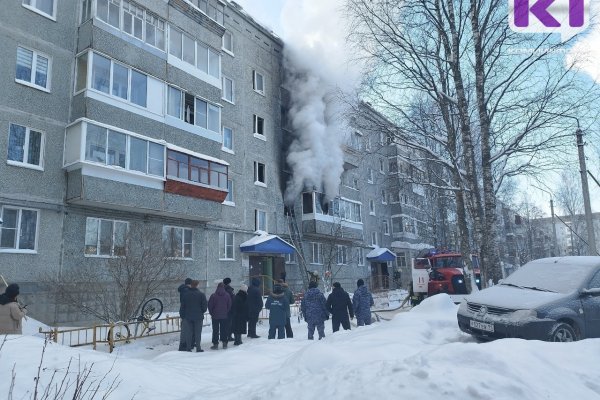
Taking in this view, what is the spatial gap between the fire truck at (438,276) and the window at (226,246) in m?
8.85

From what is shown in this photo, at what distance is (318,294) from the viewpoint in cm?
1031

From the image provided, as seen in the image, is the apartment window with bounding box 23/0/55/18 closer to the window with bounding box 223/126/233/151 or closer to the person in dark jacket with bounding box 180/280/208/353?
the window with bounding box 223/126/233/151

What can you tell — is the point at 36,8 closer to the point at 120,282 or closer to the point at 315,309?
the point at 120,282

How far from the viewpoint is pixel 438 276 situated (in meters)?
20.0

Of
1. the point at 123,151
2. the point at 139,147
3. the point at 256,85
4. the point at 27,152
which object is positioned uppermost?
the point at 256,85

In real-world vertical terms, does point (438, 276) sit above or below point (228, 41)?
below

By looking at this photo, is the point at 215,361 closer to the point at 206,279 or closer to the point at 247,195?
the point at 206,279

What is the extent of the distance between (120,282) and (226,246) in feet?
29.3

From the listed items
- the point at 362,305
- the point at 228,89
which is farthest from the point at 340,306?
the point at 228,89

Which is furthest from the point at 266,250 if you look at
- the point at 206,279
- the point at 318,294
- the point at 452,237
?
the point at 452,237

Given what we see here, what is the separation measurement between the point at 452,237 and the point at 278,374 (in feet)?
117

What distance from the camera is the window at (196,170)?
17219 millimetres

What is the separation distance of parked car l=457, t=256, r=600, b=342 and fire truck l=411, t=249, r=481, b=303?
11.4 m

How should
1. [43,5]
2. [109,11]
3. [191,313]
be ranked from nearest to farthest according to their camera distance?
[191,313], [43,5], [109,11]
